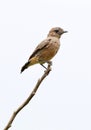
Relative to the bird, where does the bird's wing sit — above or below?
above

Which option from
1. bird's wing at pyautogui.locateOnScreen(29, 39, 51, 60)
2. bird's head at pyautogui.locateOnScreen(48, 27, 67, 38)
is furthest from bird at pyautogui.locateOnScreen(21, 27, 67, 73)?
bird's head at pyautogui.locateOnScreen(48, 27, 67, 38)

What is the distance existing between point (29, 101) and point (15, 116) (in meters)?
0.15

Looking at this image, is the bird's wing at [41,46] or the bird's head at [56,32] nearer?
the bird's wing at [41,46]

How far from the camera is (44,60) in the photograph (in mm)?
5559

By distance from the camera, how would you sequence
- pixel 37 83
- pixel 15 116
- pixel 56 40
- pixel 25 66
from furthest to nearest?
1. pixel 56 40
2. pixel 25 66
3. pixel 37 83
4. pixel 15 116

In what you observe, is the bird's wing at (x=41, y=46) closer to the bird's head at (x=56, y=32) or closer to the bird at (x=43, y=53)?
the bird at (x=43, y=53)

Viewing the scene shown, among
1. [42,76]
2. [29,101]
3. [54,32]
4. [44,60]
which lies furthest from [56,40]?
[29,101]

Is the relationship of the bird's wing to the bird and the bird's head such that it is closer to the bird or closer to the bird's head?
the bird

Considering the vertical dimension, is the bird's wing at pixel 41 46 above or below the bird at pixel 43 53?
above

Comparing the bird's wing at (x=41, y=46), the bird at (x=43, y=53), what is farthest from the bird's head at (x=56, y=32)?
the bird's wing at (x=41, y=46)

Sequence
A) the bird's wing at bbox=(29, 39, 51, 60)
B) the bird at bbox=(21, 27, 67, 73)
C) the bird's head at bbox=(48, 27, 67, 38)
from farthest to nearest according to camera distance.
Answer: the bird's head at bbox=(48, 27, 67, 38) < the bird at bbox=(21, 27, 67, 73) < the bird's wing at bbox=(29, 39, 51, 60)

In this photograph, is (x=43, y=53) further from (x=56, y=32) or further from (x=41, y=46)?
(x=56, y=32)

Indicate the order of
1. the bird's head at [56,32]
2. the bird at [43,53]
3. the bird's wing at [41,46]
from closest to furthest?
the bird's wing at [41,46]
the bird at [43,53]
the bird's head at [56,32]

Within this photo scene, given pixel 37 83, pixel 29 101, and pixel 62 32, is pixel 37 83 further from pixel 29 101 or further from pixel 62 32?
pixel 62 32
